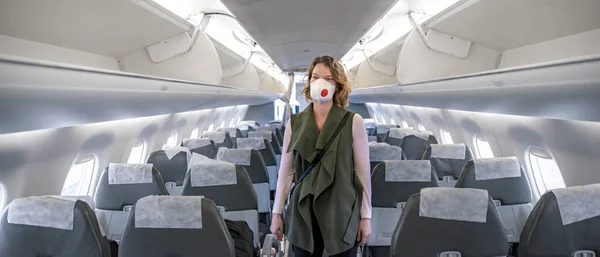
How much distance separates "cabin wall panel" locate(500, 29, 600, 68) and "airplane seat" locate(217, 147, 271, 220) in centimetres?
300

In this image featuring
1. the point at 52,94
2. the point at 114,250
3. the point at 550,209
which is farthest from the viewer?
the point at 114,250

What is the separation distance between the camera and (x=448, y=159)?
4.81 m

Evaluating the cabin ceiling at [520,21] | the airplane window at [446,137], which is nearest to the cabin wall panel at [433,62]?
the cabin ceiling at [520,21]

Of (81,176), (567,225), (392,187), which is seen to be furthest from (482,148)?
(81,176)

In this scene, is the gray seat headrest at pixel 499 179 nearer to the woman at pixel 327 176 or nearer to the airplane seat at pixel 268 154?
the woman at pixel 327 176

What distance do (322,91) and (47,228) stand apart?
1.59 meters

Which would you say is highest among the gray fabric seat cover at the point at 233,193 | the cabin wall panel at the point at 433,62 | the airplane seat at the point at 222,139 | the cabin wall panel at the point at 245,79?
the cabin wall panel at the point at 245,79

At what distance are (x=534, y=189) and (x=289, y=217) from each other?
12.7 feet

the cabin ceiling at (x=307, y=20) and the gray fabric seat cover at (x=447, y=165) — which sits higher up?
the cabin ceiling at (x=307, y=20)

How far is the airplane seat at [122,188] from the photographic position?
3277 millimetres

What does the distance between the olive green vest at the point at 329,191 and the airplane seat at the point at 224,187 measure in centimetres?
117

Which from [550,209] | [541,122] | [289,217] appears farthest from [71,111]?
[541,122]

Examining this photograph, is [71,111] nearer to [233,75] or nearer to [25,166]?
[25,166]

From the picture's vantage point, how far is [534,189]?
17.1ft
